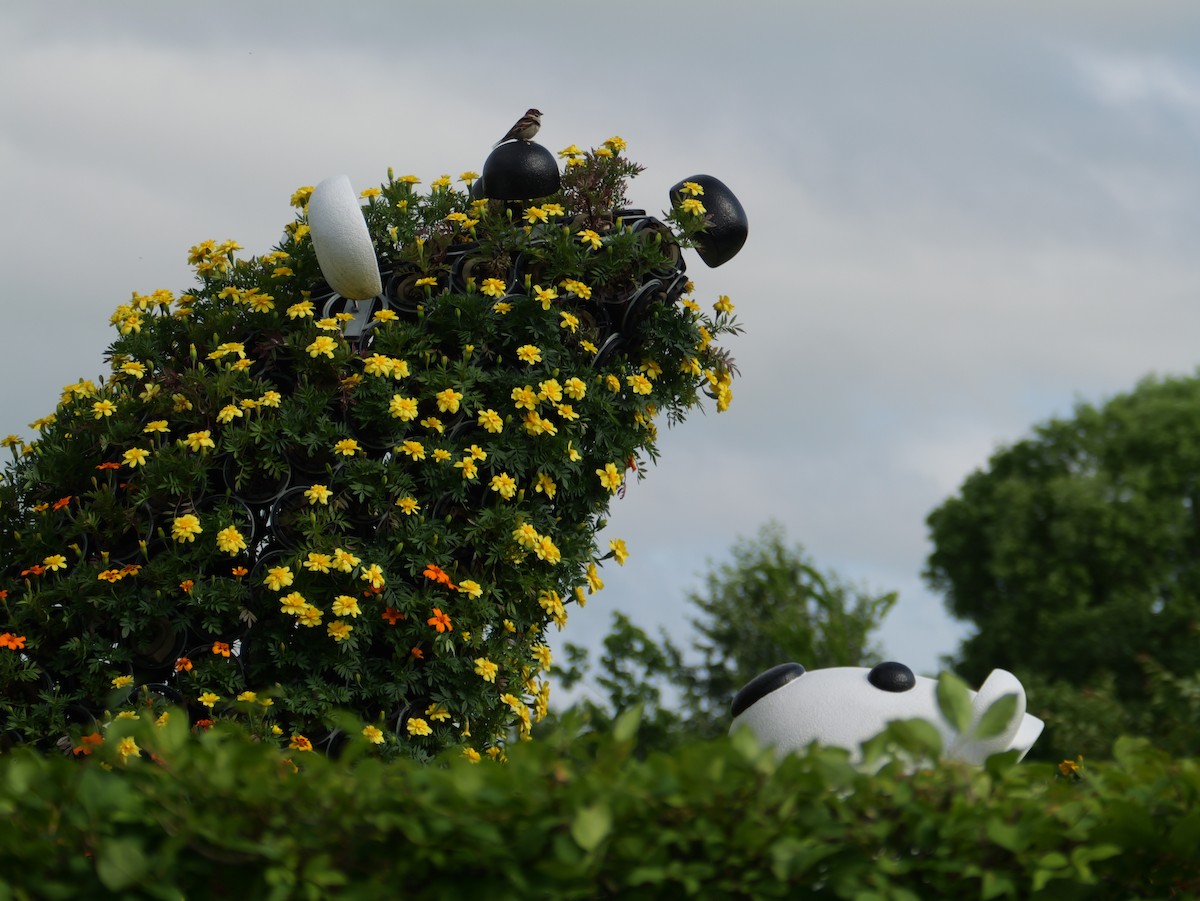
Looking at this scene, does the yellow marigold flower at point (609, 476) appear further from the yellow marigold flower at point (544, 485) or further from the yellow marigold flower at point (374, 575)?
the yellow marigold flower at point (374, 575)

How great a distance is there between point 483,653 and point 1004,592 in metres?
15.6

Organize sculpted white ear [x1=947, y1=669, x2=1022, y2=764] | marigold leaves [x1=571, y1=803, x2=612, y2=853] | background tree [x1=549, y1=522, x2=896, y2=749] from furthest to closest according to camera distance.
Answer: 1. background tree [x1=549, y1=522, x2=896, y2=749]
2. sculpted white ear [x1=947, y1=669, x2=1022, y2=764]
3. marigold leaves [x1=571, y1=803, x2=612, y2=853]

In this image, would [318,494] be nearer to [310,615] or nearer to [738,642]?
[310,615]

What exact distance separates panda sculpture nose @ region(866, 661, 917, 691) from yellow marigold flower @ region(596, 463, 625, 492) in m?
1.18

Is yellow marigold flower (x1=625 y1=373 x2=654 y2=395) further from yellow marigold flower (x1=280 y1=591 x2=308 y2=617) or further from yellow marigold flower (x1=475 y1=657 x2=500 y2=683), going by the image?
yellow marigold flower (x1=280 y1=591 x2=308 y2=617)

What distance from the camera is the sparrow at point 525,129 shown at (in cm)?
511

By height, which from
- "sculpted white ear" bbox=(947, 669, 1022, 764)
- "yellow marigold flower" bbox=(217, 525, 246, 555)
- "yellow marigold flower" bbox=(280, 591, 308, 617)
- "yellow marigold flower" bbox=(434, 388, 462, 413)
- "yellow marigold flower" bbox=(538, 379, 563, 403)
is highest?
"yellow marigold flower" bbox=(538, 379, 563, 403)

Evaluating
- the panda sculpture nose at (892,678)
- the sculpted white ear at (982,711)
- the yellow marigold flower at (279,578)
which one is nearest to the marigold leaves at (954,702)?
the sculpted white ear at (982,711)

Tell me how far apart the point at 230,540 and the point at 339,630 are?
0.49 meters

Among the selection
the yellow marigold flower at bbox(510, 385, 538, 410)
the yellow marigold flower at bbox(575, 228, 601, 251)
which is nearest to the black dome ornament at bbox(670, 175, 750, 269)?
the yellow marigold flower at bbox(575, 228, 601, 251)

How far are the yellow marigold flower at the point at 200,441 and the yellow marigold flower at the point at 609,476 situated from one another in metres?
1.42

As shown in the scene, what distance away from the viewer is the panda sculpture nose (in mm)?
4410

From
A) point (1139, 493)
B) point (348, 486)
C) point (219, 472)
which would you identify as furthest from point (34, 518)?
point (1139, 493)

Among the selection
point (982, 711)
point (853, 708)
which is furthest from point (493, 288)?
point (982, 711)
